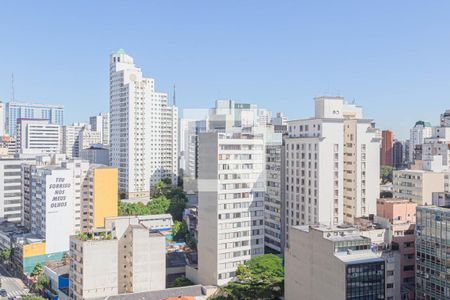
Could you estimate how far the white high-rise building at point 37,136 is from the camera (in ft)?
198

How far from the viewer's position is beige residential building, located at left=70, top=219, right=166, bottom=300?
57.5 ft

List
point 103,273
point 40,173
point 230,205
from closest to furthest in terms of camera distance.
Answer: point 103,273 < point 230,205 < point 40,173

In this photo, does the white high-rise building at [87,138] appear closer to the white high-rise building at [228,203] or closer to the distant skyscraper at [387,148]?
the distant skyscraper at [387,148]

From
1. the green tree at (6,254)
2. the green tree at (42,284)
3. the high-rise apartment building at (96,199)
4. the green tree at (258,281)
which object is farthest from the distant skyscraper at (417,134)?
the green tree at (42,284)

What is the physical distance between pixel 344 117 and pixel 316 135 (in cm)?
266

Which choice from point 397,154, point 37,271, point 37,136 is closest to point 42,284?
point 37,271

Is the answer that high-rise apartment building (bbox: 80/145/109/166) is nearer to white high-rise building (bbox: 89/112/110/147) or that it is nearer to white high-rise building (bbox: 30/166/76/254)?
white high-rise building (bbox: 89/112/110/147)

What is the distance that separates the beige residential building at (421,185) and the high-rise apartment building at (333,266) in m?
10.6

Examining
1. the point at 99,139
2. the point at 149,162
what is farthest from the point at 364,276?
the point at 99,139

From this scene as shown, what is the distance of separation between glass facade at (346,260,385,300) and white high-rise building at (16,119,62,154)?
175 ft

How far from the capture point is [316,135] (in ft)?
68.1

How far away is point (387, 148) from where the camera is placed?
4884 centimetres

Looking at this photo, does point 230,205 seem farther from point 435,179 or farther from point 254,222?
point 435,179

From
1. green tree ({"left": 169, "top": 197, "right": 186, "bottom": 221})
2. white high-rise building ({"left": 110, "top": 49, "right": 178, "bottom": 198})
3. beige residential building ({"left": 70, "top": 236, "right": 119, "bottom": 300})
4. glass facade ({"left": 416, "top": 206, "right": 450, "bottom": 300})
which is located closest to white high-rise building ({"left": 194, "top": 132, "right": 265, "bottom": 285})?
beige residential building ({"left": 70, "top": 236, "right": 119, "bottom": 300})
